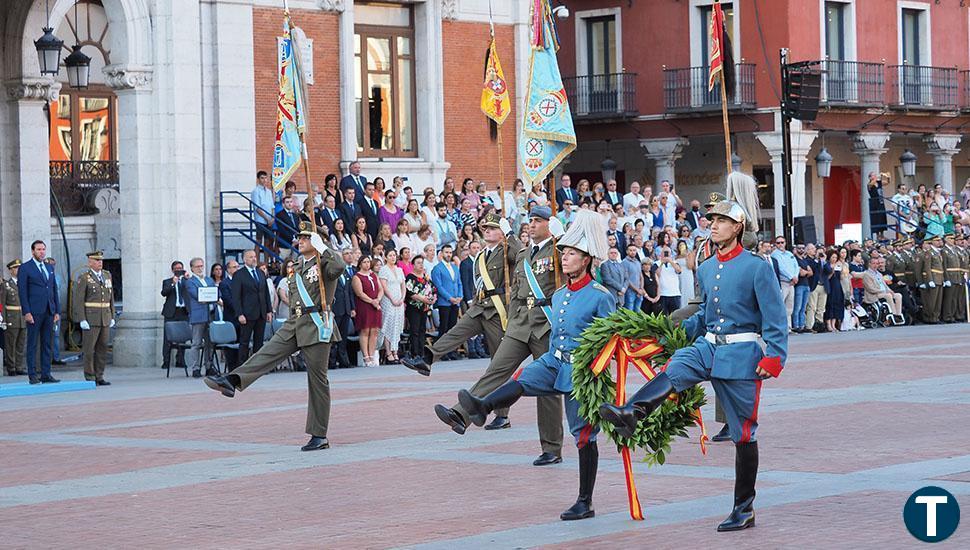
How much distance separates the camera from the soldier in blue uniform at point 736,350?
963cm

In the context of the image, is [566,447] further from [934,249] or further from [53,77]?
[934,249]

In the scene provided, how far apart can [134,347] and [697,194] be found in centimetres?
2352

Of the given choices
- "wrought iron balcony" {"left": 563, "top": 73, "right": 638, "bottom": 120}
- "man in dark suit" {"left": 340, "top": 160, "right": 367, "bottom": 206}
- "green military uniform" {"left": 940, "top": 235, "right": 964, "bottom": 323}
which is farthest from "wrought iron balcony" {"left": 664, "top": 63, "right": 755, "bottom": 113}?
"man in dark suit" {"left": 340, "top": 160, "right": 367, "bottom": 206}

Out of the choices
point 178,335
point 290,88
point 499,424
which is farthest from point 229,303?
point 499,424

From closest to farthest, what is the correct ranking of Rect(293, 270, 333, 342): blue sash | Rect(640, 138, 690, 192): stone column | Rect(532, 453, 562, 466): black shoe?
1. Rect(532, 453, 562, 466): black shoe
2. Rect(293, 270, 333, 342): blue sash
3. Rect(640, 138, 690, 192): stone column

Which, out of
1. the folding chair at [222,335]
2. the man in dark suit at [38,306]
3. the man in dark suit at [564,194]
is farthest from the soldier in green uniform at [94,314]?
the man in dark suit at [564,194]

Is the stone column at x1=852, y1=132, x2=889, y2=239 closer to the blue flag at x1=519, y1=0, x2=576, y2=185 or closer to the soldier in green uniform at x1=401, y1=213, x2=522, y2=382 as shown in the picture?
the blue flag at x1=519, y1=0, x2=576, y2=185

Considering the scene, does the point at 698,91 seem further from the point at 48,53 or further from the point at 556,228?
the point at 556,228

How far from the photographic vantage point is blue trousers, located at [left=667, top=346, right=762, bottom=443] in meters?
9.73

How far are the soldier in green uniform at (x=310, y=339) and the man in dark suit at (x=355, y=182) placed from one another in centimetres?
1241

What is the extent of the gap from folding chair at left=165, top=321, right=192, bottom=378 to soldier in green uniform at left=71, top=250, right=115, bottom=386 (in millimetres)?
1131

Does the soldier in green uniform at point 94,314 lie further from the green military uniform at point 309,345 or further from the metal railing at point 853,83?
Result: the metal railing at point 853,83

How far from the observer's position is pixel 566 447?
1415 cm

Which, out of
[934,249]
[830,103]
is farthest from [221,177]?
[830,103]
